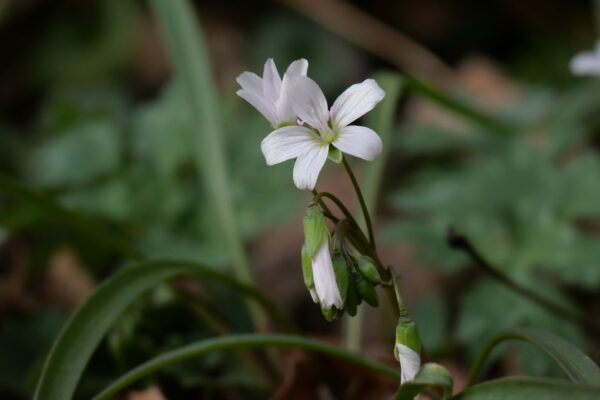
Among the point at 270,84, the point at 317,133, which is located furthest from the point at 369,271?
the point at 270,84

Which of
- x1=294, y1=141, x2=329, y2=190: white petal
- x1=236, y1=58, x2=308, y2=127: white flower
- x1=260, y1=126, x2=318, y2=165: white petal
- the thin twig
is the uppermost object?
x1=236, y1=58, x2=308, y2=127: white flower

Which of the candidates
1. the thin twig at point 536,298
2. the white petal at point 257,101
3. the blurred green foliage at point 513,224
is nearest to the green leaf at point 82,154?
the blurred green foliage at point 513,224

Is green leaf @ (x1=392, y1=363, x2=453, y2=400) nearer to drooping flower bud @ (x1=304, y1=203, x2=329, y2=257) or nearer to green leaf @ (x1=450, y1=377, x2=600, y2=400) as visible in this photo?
green leaf @ (x1=450, y1=377, x2=600, y2=400)

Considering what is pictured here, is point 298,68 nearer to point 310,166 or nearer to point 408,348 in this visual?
point 310,166

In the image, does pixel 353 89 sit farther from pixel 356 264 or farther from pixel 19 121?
pixel 19 121

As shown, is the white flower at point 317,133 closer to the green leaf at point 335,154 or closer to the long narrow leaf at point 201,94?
the green leaf at point 335,154

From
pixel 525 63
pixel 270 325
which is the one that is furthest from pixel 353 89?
pixel 525 63

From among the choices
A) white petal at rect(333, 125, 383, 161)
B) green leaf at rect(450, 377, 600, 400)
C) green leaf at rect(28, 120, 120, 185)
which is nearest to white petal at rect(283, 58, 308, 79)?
white petal at rect(333, 125, 383, 161)
